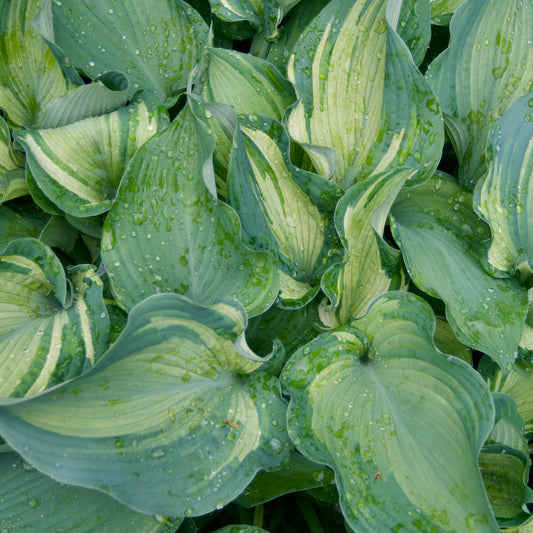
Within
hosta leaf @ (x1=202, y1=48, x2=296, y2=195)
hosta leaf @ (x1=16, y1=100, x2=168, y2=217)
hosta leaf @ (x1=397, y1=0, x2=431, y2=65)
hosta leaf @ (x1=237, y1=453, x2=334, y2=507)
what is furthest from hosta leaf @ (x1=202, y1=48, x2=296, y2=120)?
hosta leaf @ (x1=237, y1=453, x2=334, y2=507)

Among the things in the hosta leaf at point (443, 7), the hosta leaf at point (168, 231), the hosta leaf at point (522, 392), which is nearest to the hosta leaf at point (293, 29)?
the hosta leaf at point (443, 7)

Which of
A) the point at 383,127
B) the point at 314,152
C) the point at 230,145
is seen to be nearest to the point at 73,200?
the point at 230,145

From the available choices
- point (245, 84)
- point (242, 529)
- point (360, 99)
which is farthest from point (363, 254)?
point (242, 529)

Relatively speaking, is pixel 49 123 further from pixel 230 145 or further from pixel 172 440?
pixel 172 440

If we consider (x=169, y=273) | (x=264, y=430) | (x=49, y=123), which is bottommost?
(x=264, y=430)

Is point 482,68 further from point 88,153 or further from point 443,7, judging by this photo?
point 88,153

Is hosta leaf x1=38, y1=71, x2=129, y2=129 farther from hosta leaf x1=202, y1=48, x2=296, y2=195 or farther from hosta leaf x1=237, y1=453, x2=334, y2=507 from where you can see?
hosta leaf x1=237, y1=453, x2=334, y2=507
